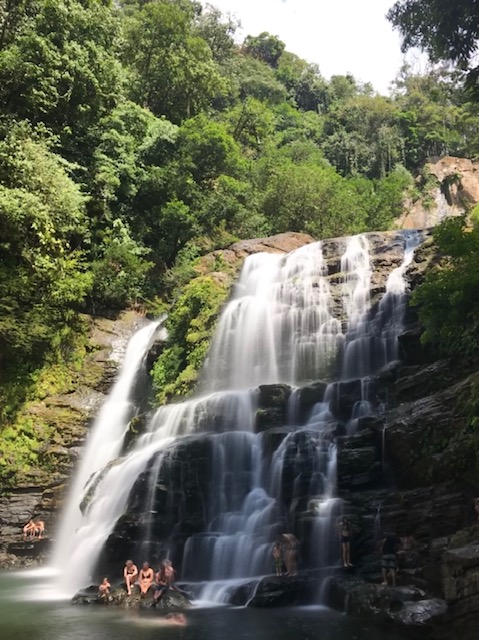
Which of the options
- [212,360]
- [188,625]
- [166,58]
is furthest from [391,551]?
[166,58]

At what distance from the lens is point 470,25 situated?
51.1 ft

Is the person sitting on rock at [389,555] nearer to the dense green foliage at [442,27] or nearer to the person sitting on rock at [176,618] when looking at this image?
the person sitting on rock at [176,618]

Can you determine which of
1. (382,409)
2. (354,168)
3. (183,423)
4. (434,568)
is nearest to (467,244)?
(382,409)

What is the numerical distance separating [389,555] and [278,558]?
2.19 m

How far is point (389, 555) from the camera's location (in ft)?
34.7

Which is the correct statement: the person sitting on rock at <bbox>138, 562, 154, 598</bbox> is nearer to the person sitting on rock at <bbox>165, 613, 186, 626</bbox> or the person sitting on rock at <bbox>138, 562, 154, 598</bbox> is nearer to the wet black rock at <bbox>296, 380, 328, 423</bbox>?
the person sitting on rock at <bbox>165, 613, 186, 626</bbox>

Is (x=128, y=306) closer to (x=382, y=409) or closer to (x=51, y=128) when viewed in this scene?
(x=51, y=128)

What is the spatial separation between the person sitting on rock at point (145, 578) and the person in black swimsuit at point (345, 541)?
12.8 feet

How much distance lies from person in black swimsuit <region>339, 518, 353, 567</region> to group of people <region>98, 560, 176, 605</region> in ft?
11.4

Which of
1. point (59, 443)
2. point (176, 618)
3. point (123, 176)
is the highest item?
point (123, 176)

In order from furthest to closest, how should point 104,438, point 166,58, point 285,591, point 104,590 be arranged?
point 166,58
point 104,438
point 104,590
point 285,591

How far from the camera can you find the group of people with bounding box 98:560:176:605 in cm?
1139

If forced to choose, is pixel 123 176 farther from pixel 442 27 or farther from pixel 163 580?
pixel 163 580

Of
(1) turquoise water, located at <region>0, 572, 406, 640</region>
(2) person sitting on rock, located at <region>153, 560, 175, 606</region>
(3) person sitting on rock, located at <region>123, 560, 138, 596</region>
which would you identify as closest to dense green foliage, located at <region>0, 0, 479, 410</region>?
(3) person sitting on rock, located at <region>123, 560, 138, 596</region>
